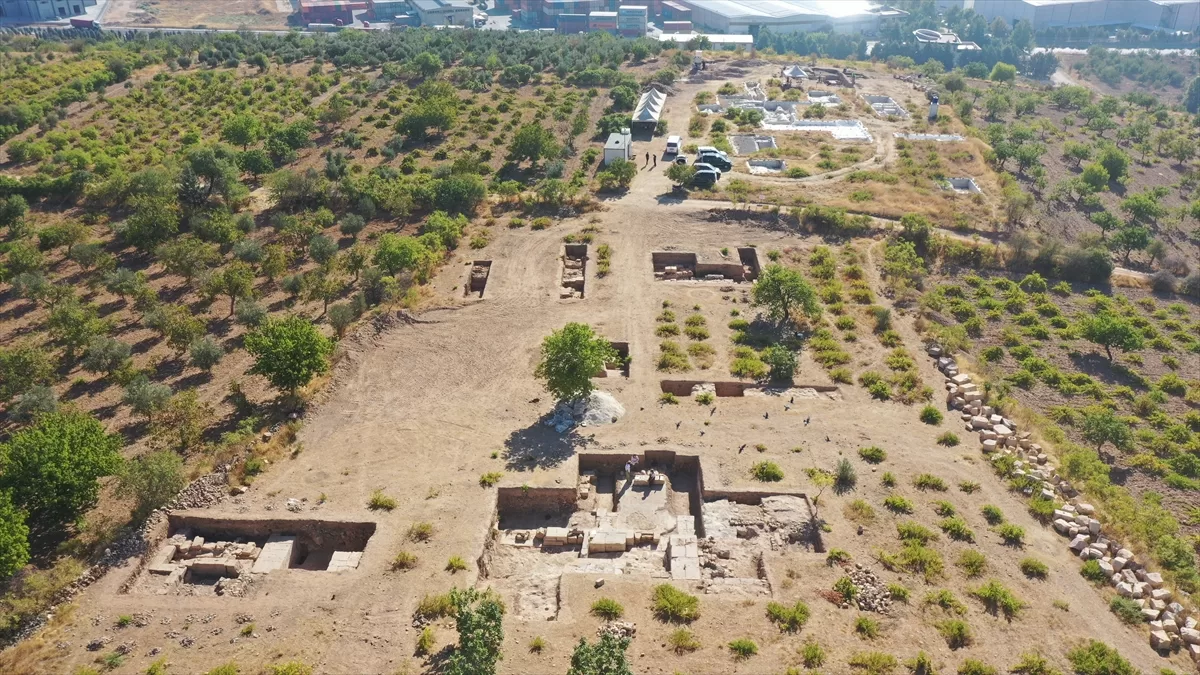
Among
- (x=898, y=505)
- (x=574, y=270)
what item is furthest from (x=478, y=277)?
(x=898, y=505)

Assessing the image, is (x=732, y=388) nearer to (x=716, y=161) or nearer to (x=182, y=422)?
(x=182, y=422)

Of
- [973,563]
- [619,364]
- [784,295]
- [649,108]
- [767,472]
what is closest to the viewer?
[973,563]

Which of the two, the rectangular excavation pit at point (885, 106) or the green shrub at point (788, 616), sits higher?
the rectangular excavation pit at point (885, 106)

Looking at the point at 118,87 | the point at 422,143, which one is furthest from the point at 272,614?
the point at 118,87

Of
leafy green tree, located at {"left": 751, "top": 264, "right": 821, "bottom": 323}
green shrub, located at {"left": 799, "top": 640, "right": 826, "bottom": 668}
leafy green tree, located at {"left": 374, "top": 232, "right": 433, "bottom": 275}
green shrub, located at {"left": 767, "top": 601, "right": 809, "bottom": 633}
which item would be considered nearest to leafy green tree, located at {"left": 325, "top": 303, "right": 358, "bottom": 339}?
leafy green tree, located at {"left": 374, "top": 232, "right": 433, "bottom": 275}

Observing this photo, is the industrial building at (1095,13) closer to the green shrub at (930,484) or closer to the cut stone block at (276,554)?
the green shrub at (930,484)

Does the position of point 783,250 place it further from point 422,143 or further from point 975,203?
point 422,143

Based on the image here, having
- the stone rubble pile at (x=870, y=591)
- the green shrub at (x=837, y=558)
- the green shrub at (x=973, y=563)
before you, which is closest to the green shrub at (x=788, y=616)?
the stone rubble pile at (x=870, y=591)
